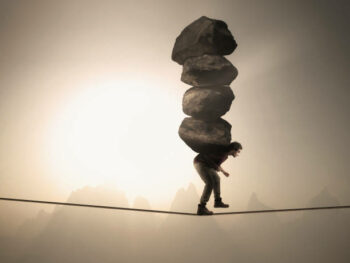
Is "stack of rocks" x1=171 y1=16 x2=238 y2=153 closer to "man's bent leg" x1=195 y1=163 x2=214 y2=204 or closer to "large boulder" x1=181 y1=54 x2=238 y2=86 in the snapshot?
"large boulder" x1=181 y1=54 x2=238 y2=86

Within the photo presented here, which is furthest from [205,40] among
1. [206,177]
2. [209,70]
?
[206,177]

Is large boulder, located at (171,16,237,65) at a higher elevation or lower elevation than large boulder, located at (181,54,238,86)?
higher

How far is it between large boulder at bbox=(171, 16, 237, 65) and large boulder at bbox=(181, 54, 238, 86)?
118mm

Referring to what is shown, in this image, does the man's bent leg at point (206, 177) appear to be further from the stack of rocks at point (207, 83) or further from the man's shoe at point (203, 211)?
the stack of rocks at point (207, 83)

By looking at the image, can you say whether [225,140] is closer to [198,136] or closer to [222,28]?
[198,136]

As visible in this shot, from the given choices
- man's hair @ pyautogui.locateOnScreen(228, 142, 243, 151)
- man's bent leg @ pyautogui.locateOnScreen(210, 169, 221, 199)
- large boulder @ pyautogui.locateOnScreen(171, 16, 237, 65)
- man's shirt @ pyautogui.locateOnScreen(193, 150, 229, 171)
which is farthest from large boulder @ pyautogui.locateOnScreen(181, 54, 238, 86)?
man's bent leg @ pyautogui.locateOnScreen(210, 169, 221, 199)

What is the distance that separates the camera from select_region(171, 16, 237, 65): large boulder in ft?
14.8

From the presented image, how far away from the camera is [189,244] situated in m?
28.5

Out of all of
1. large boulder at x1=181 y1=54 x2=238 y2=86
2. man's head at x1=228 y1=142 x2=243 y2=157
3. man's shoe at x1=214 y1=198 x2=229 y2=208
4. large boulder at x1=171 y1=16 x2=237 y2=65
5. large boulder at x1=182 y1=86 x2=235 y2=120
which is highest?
large boulder at x1=171 y1=16 x2=237 y2=65

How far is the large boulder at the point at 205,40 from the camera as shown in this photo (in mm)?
4516

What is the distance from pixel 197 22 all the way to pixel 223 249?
31684 millimetres

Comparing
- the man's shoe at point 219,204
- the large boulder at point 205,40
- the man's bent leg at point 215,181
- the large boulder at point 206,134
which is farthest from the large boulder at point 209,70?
the man's shoe at point 219,204

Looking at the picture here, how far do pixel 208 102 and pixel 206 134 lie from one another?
1.78 feet

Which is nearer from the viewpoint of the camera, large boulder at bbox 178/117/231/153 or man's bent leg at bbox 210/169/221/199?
large boulder at bbox 178/117/231/153
